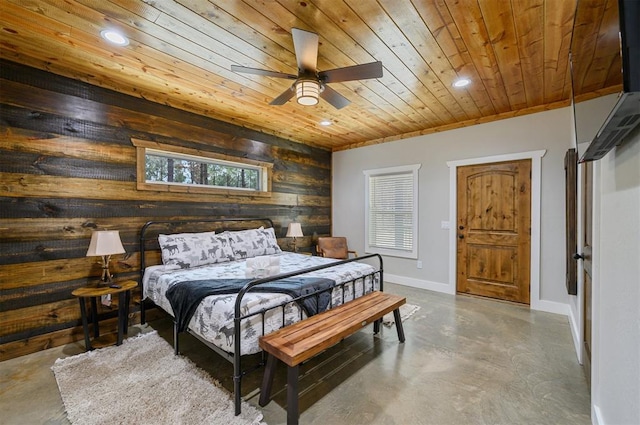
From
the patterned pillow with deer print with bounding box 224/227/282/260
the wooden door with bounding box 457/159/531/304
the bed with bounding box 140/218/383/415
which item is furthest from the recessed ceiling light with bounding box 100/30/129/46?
the wooden door with bounding box 457/159/531/304

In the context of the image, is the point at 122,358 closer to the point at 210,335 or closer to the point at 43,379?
the point at 43,379

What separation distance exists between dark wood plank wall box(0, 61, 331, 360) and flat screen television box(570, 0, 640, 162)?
3.86 m

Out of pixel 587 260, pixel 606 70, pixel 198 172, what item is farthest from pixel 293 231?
pixel 606 70

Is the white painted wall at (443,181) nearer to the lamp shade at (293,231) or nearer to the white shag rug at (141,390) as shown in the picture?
the lamp shade at (293,231)

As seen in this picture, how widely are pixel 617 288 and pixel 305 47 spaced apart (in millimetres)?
2222

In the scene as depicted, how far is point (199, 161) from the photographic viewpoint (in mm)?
3936

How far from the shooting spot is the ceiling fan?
1939mm

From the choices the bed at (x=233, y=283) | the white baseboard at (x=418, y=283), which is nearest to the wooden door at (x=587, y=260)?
the bed at (x=233, y=283)

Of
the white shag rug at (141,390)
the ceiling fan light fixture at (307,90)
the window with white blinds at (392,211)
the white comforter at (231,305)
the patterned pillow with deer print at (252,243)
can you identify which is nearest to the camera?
the white shag rug at (141,390)

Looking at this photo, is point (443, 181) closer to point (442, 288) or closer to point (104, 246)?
point (442, 288)

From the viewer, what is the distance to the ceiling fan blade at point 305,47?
1810 mm

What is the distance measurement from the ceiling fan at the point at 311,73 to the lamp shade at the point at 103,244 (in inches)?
78.8

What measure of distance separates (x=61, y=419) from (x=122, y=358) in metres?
0.72

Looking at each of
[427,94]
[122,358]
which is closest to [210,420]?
[122,358]
